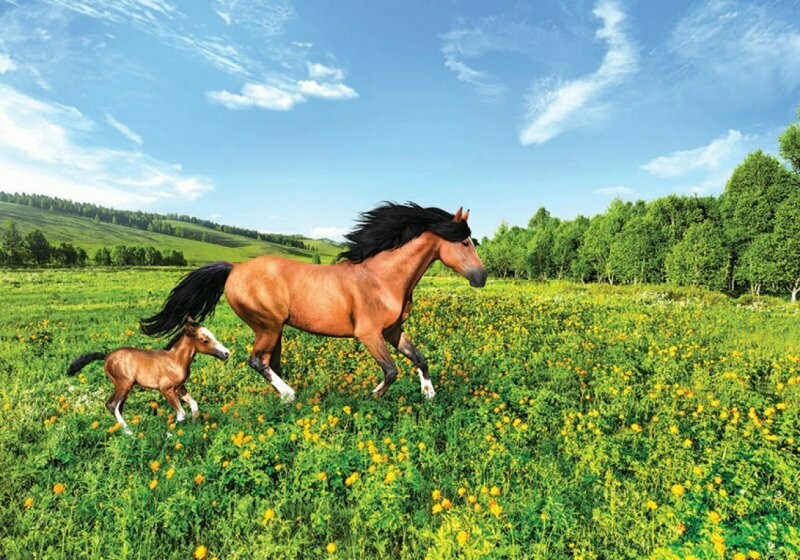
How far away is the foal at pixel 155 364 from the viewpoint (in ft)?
13.6

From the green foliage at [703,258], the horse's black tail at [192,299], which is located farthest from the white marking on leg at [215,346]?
the green foliage at [703,258]

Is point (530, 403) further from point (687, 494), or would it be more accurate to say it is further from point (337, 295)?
point (337, 295)

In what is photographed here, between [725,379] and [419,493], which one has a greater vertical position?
[725,379]

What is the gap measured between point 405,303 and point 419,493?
2.14m

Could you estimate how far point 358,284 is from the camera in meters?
4.76

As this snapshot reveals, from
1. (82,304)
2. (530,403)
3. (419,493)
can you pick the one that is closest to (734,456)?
(530,403)

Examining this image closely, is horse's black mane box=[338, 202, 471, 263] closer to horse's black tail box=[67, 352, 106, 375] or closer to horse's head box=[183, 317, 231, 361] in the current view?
horse's head box=[183, 317, 231, 361]

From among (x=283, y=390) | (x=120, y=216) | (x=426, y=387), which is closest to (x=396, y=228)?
(x=426, y=387)

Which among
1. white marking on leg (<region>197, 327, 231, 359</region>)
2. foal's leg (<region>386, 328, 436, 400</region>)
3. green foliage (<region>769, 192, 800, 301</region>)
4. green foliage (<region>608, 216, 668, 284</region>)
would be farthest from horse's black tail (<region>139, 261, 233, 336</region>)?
green foliage (<region>608, 216, 668, 284</region>)

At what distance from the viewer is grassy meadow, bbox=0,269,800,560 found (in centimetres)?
306

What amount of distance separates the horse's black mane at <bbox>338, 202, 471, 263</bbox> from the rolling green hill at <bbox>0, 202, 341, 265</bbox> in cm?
10568

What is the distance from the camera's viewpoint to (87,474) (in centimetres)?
366

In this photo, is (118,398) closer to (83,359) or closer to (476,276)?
(83,359)

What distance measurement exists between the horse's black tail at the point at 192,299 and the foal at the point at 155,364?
549mm
